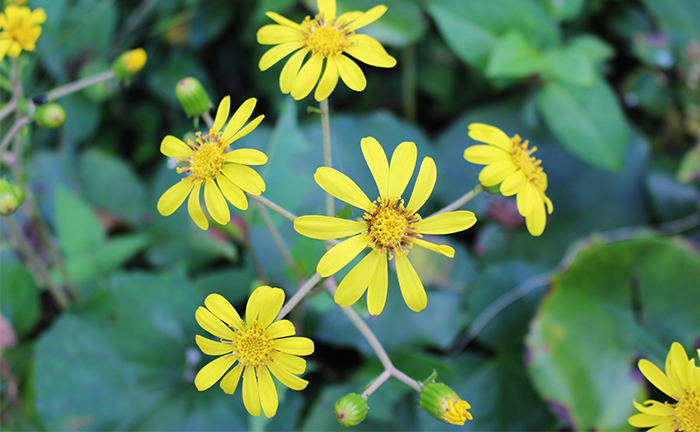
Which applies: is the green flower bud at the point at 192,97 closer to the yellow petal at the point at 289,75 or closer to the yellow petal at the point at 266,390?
the yellow petal at the point at 289,75

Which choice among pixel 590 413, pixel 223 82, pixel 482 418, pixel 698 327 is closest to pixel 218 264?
pixel 223 82

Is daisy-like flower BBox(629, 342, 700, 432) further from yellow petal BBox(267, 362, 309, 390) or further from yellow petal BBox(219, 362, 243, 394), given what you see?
yellow petal BBox(219, 362, 243, 394)

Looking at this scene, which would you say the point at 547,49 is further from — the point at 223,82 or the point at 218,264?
the point at 218,264

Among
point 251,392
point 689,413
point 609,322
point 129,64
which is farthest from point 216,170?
point 609,322

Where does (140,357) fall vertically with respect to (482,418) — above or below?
above

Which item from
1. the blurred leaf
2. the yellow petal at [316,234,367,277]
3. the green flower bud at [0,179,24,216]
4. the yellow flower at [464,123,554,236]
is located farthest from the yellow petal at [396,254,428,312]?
the green flower bud at [0,179,24,216]
